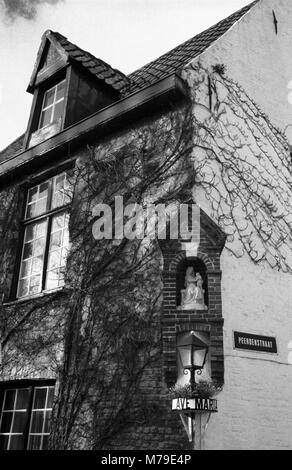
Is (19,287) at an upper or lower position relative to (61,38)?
lower

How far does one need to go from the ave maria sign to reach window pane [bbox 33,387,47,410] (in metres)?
2.60

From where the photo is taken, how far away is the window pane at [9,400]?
7.47 m

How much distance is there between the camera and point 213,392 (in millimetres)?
5211

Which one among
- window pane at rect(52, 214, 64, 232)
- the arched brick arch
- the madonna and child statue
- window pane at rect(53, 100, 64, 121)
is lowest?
the madonna and child statue

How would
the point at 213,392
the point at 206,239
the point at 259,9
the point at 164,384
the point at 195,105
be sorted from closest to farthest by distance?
the point at 213,392 < the point at 164,384 < the point at 206,239 < the point at 195,105 < the point at 259,9

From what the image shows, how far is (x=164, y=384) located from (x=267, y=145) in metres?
4.53

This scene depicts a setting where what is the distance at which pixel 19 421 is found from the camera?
7184 millimetres

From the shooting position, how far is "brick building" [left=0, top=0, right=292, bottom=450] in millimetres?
5969

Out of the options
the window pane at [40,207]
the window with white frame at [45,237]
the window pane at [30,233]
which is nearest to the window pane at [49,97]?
the window with white frame at [45,237]

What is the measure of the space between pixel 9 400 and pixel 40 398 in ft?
2.49

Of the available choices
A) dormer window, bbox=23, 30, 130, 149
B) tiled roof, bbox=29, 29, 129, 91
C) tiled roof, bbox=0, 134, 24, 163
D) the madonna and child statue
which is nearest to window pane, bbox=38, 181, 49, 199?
dormer window, bbox=23, 30, 130, 149

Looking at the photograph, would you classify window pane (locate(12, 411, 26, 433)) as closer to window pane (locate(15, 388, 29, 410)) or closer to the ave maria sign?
window pane (locate(15, 388, 29, 410))

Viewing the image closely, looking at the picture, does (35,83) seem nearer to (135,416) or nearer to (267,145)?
(267,145)
